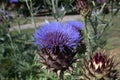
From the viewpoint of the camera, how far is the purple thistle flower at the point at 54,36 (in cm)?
270

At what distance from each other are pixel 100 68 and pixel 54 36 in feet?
1.32

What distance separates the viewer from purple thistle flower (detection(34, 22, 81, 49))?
2699mm

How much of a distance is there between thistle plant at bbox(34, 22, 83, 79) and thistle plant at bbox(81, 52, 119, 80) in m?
0.19

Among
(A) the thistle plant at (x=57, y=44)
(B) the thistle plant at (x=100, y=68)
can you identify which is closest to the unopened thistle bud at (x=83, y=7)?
(A) the thistle plant at (x=57, y=44)

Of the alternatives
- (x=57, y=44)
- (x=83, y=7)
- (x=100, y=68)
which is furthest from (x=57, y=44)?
(x=83, y=7)

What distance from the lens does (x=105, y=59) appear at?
8.23ft

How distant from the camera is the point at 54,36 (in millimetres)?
2742

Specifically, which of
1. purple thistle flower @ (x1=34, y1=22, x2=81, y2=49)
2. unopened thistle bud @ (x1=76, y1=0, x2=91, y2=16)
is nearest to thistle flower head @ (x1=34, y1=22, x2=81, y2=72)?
purple thistle flower @ (x1=34, y1=22, x2=81, y2=49)

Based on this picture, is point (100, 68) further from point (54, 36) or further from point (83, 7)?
point (83, 7)

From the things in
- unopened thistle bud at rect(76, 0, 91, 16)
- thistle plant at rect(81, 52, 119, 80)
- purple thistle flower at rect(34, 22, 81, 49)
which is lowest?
thistle plant at rect(81, 52, 119, 80)

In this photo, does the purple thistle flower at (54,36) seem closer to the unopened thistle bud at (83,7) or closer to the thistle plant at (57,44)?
the thistle plant at (57,44)

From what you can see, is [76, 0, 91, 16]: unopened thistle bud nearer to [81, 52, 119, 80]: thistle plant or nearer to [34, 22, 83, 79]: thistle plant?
[34, 22, 83, 79]: thistle plant

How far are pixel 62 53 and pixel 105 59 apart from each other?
1.35 feet

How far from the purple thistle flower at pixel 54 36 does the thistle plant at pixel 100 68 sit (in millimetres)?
200
